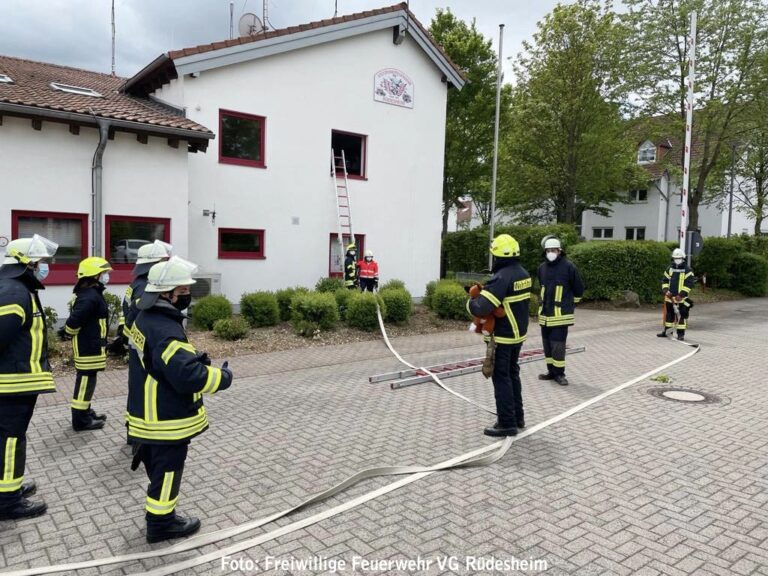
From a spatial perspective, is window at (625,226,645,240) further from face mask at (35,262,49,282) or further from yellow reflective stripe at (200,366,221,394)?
yellow reflective stripe at (200,366,221,394)

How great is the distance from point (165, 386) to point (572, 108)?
77.9ft

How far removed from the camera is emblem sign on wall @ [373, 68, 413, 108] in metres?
16.9

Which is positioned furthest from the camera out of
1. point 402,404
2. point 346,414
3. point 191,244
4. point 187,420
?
point 191,244

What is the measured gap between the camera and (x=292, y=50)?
1499 cm

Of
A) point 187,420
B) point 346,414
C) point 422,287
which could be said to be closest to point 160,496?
point 187,420

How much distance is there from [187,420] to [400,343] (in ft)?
27.5

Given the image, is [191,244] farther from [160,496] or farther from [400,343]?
[160,496]

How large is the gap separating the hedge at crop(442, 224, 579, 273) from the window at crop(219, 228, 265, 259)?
1116 cm

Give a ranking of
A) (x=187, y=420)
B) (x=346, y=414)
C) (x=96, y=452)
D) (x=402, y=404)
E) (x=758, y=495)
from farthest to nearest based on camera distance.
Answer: (x=402, y=404)
(x=346, y=414)
(x=96, y=452)
(x=758, y=495)
(x=187, y=420)

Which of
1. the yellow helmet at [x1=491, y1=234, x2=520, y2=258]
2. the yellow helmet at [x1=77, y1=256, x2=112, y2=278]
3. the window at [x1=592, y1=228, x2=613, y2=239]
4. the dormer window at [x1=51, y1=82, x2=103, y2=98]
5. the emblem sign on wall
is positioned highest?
the emblem sign on wall

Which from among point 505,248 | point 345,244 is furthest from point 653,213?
point 505,248

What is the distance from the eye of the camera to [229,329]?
1089 cm

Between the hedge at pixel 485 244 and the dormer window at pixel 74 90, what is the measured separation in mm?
15284

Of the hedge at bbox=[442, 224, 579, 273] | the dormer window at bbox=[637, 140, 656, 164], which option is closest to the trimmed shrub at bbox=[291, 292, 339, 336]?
the hedge at bbox=[442, 224, 579, 273]
